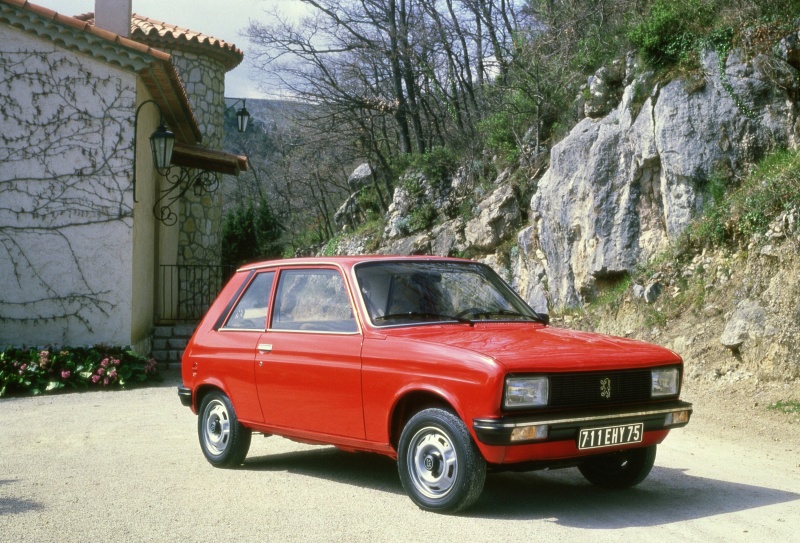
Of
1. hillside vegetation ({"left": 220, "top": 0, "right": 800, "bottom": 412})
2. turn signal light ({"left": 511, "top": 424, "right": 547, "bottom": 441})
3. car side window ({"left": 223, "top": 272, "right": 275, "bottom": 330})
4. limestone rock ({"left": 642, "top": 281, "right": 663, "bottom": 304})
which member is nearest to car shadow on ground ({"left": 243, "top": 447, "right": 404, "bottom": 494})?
car side window ({"left": 223, "top": 272, "right": 275, "bottom": 330})

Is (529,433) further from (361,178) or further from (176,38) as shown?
(361,178)

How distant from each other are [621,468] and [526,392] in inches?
60.6

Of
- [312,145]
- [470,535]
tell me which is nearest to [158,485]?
[470,535]

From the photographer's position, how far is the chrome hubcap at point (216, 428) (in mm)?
7535

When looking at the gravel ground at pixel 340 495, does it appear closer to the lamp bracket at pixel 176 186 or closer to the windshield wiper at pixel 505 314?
the windshield wiper at pixel 505 314

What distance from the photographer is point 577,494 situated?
21.2 feet

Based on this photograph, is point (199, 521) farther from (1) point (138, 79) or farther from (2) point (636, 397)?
(1) point (138, 79)

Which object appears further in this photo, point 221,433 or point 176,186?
point 176,186

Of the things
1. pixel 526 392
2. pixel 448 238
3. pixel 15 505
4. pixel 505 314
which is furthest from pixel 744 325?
pixel 448 238

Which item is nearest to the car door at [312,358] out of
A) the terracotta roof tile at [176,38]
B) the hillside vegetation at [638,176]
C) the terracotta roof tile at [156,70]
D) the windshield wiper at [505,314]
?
the windshield wiper at [505,314]

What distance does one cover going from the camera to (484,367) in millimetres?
5391

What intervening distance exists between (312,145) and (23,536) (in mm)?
→ 25568

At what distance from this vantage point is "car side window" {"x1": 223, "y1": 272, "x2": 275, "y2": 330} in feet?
24.2

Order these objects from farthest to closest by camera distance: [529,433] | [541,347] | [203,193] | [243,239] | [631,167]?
1. [243,239]
2. [203,193]
3. [631,167]
4. [541,347]
5. [529,433]
